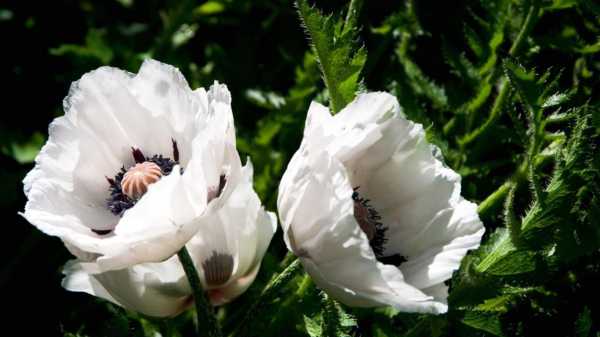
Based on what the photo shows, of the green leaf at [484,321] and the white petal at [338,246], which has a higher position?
the white petal at [338,246]

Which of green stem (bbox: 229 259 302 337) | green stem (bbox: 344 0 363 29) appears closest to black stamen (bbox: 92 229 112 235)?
green stem (bbox: 229 259 302 337)

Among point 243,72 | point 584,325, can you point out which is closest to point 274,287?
point 584,325

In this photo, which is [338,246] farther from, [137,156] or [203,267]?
[137,156]

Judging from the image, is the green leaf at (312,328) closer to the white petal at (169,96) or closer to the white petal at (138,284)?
the white petal at (138,284)

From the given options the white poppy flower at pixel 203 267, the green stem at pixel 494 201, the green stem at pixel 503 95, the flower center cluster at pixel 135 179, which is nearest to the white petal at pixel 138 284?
the white poppy flower at pixel 203 267

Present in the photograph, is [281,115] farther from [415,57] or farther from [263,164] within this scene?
[415,57]

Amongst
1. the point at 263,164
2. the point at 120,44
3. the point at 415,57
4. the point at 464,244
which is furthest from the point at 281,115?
the point at 464,244
